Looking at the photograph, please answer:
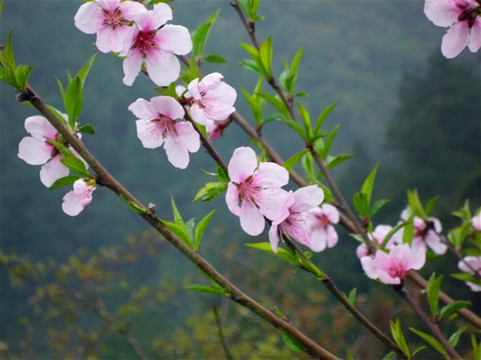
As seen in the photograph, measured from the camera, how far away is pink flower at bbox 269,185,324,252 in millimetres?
713

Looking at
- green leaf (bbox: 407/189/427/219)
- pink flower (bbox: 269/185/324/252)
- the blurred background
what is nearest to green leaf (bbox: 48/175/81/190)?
pink flower (bbox: 269/185/324/252)

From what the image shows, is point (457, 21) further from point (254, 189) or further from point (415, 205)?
point (415, 205)

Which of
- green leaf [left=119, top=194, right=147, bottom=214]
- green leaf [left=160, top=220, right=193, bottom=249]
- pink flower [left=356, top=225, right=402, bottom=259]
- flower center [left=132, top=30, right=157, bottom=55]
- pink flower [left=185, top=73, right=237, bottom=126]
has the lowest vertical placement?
pink flower [left=356, top=225, right=402, bottom=259]

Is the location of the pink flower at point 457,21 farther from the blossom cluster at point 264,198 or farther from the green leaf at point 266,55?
the green leaf at point 266,55

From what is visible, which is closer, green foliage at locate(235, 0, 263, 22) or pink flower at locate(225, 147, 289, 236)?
pink flower at locate(225, 147, 289, 236)

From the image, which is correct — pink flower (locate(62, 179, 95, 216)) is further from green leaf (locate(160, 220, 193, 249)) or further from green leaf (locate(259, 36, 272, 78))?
green leaf (locate(259, 36, 272, 78))

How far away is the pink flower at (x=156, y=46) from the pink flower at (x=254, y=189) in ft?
0.40

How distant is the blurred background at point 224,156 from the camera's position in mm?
7492

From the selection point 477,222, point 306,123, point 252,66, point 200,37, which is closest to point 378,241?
point 477,222

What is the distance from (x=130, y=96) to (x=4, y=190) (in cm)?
437

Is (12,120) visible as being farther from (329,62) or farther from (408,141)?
(329,62)

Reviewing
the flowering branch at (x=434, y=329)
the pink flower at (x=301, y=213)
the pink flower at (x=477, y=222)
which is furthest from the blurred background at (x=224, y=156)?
the pink flower at (x=301, y=213)

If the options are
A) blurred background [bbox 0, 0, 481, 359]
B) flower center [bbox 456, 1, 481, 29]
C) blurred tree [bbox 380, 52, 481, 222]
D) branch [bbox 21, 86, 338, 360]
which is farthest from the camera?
blurred tree [bbox 380, 52, 481, 222]

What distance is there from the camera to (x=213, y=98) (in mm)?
706
